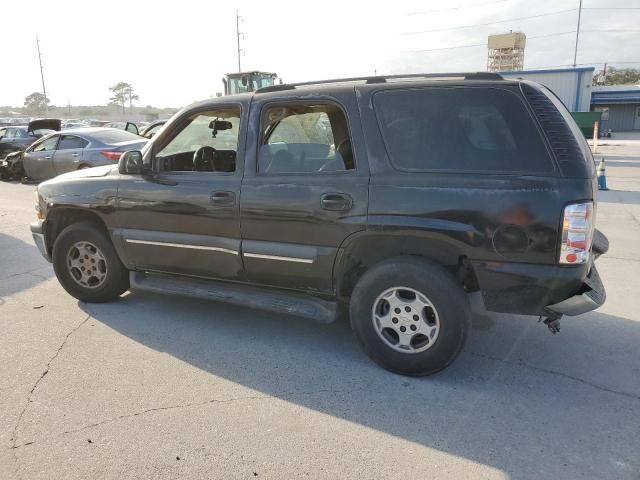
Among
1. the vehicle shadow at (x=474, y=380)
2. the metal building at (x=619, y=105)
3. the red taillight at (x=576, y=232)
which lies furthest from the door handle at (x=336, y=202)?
the metal building at (x=619, y=105)

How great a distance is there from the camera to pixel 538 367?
11.6 feet

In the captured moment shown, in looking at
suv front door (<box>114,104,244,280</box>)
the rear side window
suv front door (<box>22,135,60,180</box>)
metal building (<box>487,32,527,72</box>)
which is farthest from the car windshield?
metal building (<box>487,32,527,72</box>)

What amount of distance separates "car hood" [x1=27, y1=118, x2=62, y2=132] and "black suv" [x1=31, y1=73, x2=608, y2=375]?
14.7 meters

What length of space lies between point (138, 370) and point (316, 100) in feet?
7.69

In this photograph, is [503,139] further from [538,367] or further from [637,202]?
[637,202]

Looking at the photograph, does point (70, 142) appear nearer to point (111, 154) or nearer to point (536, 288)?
point (111, 154)

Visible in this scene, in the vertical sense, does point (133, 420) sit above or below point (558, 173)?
below

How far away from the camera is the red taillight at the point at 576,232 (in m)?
2.92

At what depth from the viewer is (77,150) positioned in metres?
11.8

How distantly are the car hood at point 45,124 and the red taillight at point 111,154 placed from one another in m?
Answer: 7.34

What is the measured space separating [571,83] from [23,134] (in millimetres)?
38312

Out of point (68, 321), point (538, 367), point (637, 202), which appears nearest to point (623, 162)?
point (637, 202)

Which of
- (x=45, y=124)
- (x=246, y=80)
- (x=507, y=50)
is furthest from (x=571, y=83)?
(x=507, y=50)

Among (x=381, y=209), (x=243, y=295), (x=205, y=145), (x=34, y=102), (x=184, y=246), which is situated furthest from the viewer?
(x=34, y=102)
